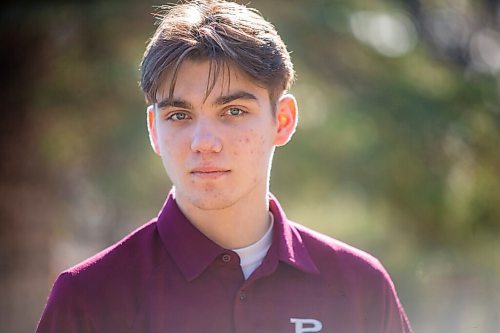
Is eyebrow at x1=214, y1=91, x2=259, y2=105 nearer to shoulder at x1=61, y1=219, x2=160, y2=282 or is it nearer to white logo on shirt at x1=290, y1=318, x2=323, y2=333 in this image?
shoulder at x1=61, y1=219, x2=160, y2=282

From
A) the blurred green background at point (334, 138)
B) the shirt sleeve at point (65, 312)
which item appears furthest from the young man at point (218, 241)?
the blurred green background at point (334, 138)

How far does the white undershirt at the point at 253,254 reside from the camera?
1.91 metres

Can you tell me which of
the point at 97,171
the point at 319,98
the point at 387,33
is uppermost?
the point at 387,33

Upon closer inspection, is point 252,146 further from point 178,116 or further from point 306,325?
point 306,325

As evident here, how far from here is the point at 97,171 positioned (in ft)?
20.6

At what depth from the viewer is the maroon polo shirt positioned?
176 cm

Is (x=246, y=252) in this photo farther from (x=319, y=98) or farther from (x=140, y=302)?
(x=319, y=98)

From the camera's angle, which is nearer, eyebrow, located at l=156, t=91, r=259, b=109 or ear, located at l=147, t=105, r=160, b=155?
eyebrow, located at l=156, t=91, r=259, b=109

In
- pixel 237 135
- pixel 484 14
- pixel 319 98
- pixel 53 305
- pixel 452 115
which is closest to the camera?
pixel 53 305

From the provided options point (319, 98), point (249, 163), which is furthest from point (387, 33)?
point (249, 163)

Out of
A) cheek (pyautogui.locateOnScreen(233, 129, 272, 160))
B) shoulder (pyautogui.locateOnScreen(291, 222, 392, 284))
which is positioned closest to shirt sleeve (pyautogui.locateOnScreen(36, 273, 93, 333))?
cheek (pyautogui.locateOnScreen(233, 129, 272, 160))

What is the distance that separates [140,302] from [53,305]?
0.59 feet

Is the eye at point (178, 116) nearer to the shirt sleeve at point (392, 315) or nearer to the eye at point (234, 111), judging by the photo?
the eye at point (234, 111)

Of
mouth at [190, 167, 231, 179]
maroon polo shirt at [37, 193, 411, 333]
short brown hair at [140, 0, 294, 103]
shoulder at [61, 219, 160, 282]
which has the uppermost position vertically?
short brown hair at [140, 0, 294, 103]
